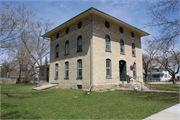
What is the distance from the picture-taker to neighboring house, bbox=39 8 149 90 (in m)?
14.5

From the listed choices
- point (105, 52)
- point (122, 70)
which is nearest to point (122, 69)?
point (122, 70)

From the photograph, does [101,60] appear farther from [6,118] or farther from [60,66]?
[6,118]

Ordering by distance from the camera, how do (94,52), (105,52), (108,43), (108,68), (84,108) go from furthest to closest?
(108,43) → (108,68) → (105,52) → (94,52) → (84,108)

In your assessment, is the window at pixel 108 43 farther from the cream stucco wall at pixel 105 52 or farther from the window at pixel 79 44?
the window at pixel 79 44

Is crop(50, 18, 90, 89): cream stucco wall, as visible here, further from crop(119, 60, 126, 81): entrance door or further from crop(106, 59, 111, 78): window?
crop(119, 60, 126, 81): entrance door

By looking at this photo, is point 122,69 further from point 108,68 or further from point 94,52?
point 94,52

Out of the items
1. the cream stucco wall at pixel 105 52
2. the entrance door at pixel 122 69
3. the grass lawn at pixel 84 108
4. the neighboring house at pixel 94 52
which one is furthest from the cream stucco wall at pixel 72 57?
the grass lawn at pixel 84 108

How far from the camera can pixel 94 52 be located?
1438 centimetres

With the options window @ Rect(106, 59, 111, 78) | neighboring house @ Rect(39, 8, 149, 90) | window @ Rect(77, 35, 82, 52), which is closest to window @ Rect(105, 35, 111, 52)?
neighboring house @ Rect(39, 8, 149, 90)

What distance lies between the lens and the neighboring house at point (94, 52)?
14.5 meters

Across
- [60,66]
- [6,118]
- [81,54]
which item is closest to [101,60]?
[81,54]

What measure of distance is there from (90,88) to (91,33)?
5.67 meters

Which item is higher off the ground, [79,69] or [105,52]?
[105,52]

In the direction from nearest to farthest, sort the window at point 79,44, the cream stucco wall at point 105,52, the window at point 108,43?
the cream stucco wall at point 105,52, the window at point 108,43, the window at point 79,44
